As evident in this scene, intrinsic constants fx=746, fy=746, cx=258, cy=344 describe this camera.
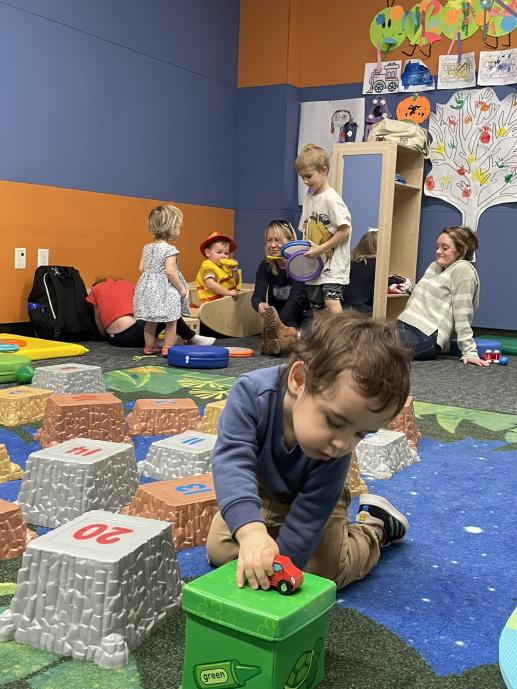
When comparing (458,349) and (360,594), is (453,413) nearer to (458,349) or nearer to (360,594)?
(360,594)

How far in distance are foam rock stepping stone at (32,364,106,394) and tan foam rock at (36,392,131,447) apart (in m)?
0.38

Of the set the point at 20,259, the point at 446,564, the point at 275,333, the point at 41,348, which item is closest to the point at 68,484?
the point at 446,564

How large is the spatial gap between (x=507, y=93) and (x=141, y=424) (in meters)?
3.31

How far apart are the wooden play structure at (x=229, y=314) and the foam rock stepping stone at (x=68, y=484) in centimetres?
266

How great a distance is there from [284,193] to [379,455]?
3.45 m

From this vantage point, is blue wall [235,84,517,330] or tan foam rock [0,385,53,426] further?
blue wall [235,84,517,330]

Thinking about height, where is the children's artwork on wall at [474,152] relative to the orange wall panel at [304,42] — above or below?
below

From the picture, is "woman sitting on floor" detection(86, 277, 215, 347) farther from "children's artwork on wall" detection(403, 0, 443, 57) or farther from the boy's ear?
the boy's ear

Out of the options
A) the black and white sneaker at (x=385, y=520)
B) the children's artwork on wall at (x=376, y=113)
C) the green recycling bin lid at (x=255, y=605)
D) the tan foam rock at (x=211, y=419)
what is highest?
the children's artwork on wall at (x=376, y=113)

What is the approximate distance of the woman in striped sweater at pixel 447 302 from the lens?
3.52 meters

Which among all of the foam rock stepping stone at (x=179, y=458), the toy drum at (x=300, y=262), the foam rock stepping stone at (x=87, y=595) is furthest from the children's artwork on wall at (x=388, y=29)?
the foam rock stepping stone at (x=87, y=595)

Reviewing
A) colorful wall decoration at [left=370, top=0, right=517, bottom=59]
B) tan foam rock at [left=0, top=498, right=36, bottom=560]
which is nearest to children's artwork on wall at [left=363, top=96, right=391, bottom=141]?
colorful wall decoration at [left=370, top=0, right=517, bottom=59]

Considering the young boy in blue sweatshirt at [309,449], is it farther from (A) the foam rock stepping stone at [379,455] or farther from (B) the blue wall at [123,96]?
(B) the blue wall at [123,96]

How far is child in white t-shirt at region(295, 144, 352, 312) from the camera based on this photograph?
3.28 m
